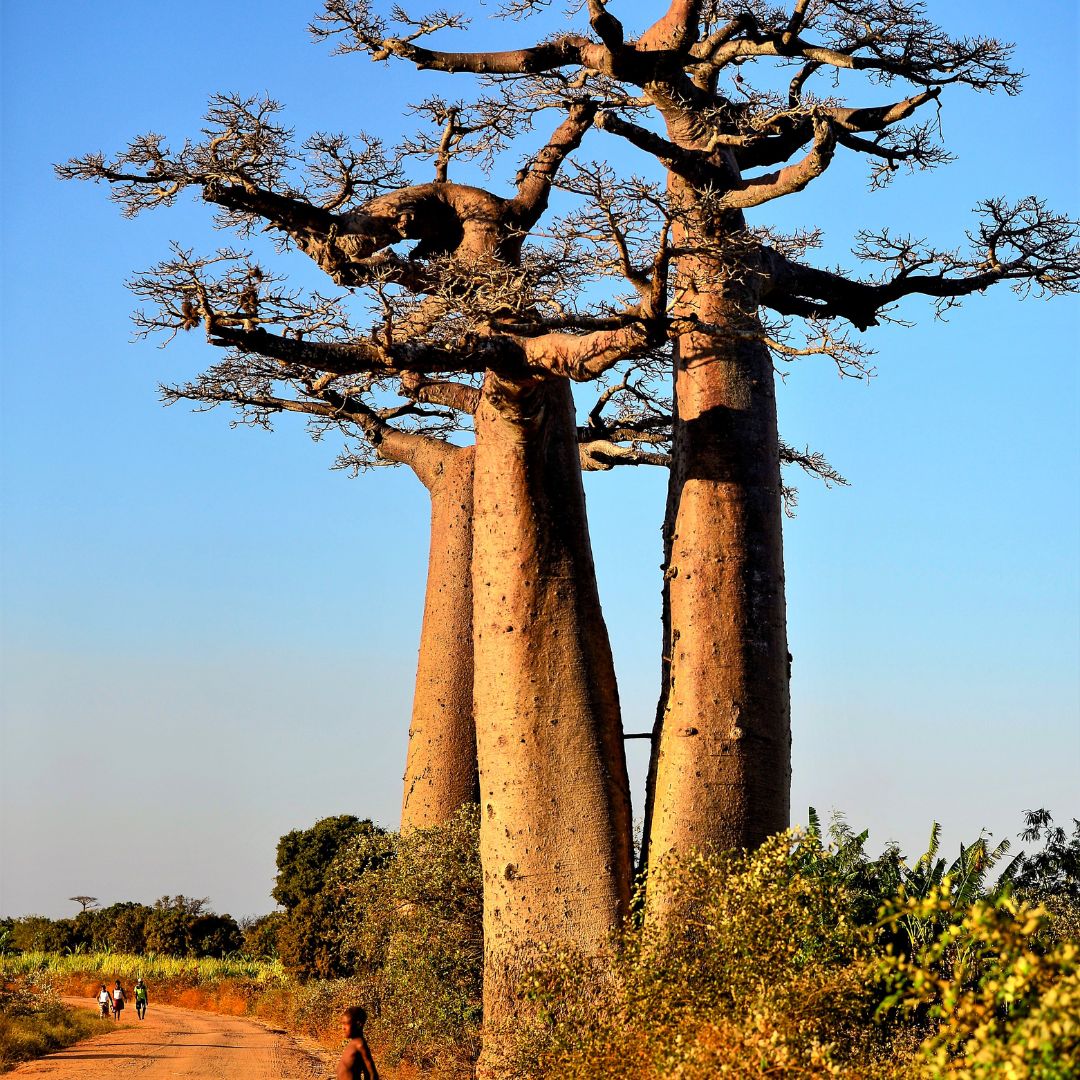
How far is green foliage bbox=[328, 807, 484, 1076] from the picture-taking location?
25.3 feet

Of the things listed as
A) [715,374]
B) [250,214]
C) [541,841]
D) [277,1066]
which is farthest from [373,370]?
[277,1066]

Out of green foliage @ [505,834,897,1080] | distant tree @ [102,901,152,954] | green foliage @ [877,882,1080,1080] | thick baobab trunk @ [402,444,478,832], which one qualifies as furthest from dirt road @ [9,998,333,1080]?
distant tree @ [102,901,152,954]

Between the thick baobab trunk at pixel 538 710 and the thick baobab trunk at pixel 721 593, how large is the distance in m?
0.32

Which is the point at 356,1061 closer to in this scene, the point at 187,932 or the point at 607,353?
the point at 607,353

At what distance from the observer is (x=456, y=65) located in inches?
312

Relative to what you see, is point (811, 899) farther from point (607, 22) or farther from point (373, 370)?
point (607, 22)

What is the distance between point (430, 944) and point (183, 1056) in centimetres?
405

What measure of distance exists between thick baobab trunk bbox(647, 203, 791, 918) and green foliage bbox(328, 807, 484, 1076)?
1.35 m

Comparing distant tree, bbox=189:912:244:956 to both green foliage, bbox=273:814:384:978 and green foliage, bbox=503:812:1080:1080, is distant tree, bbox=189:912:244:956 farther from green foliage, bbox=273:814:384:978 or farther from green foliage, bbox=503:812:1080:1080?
green foliage, bbox=503:812:1080:1080

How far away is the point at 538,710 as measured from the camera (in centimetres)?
715

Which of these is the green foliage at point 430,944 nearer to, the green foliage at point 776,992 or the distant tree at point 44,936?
the green foliage at point 776,992

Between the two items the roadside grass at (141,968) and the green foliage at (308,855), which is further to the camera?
the roadside grass at (141,968)

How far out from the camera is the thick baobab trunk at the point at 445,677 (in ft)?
32.3

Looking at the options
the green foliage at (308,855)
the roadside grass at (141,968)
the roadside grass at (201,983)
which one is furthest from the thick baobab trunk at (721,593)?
the roadside grass at (141,968)
